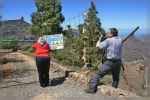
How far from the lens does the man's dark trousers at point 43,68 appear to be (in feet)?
34.9

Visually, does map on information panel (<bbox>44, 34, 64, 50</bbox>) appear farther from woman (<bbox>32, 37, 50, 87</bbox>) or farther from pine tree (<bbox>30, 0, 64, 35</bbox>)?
pine tree (<bbox>30, 0, 64, 35</bbox>)

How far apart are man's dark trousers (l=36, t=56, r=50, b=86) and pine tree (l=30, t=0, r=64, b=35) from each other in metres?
10.3

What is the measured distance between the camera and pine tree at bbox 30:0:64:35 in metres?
21.3

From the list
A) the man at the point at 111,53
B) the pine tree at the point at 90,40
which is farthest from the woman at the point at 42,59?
the pine tree at the point at 90,40

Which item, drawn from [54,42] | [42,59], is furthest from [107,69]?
[54,42]

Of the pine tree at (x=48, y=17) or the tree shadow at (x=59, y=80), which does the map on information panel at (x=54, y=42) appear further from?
the pine tree at (x=48, y=17)

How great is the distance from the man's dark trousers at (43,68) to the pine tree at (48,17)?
10.3 metres

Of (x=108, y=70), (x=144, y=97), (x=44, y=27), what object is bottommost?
(x=144, y=97)

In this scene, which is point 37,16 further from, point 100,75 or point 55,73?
point 100,75

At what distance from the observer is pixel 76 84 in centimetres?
1096

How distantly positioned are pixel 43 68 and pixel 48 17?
1196 centimetres

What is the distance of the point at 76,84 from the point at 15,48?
13.6 meters

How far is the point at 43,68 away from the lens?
10711 mm

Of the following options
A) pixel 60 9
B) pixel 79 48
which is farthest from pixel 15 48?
pixel 79 48
